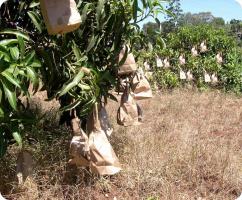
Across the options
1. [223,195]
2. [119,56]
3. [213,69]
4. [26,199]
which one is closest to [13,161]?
[26,199]

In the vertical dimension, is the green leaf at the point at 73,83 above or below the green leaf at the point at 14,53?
below

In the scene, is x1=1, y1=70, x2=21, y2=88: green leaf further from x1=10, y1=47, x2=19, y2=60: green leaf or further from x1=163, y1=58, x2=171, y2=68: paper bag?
x1=163, y1=58, x2=171, y2=68: paper bag

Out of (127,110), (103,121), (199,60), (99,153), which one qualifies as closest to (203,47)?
(199,60)

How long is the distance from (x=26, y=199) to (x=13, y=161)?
15.0 inches

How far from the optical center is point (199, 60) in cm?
825

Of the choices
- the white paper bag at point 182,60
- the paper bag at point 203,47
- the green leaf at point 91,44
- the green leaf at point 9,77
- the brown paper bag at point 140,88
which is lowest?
the white paper bag at point 182,60

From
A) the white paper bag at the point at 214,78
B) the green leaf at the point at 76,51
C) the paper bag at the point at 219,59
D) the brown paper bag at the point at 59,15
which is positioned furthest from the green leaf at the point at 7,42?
the paper bag at the point at 219,59

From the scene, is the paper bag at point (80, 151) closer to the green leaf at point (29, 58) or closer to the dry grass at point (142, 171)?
the dry grass at point (142, 171)

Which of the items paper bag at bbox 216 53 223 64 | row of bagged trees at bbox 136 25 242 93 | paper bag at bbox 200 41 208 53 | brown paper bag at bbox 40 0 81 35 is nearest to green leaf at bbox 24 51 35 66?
brown paper bag at bbox 40 0 81 35

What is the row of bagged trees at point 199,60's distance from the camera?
26.3 feet

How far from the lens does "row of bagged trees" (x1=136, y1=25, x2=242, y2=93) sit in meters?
8.01

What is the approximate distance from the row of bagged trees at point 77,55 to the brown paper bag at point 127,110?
23 cm

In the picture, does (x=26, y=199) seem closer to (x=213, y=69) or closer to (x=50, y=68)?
(x=50, y=68)

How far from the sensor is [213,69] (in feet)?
26.3
